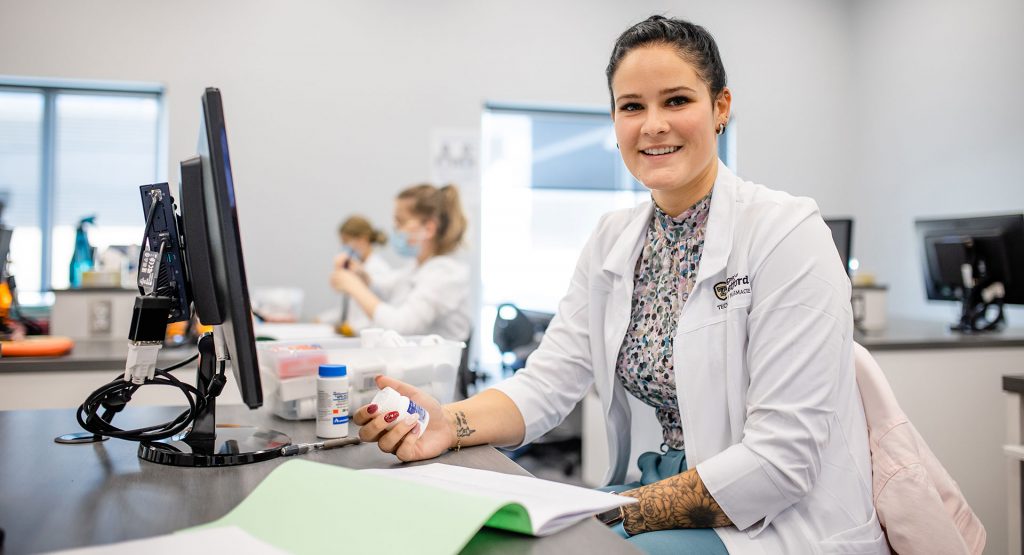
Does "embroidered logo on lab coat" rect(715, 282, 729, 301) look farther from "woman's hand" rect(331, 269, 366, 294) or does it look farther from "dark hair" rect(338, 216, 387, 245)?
"dark hair" rect(338, 216, 387, 245)

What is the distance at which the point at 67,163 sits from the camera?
4496mm

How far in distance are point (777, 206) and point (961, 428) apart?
2012 mm

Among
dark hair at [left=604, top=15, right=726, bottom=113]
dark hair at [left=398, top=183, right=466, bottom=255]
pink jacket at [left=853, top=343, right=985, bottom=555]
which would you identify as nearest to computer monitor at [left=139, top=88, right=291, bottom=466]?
dark hair at [left=604, top=15, right=726, bottom=113]

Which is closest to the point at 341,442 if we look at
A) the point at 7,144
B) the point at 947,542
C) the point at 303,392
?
the point at 303,392

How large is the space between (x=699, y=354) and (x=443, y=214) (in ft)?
7.51

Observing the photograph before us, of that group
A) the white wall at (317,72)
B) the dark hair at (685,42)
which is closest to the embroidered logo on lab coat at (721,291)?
the dark hair at (685,42)

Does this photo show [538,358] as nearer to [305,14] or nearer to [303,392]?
[303,392]

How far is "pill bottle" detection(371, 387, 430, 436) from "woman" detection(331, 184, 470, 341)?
2.03 metres

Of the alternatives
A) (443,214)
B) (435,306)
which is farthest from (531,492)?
(443,214)

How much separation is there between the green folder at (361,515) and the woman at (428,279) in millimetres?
2343

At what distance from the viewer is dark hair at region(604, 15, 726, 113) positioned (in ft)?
4.23

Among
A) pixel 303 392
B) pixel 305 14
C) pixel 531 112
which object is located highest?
pixel 305 14

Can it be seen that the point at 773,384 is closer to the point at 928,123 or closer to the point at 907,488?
the point at 907,488

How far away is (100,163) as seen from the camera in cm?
454
